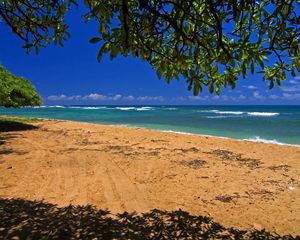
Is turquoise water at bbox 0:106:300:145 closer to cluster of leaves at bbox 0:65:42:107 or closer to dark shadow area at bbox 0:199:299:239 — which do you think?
cluster of leaves at bbox 0:65:42:107

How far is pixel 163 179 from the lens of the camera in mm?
7730

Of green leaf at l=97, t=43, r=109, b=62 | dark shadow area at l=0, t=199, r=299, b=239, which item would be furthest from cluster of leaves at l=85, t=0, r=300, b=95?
dark shadow area at l=0, t=199, r=299, b=239

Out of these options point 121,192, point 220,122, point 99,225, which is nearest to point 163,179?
point 121,192

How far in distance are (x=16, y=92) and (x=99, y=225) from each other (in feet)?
52.3

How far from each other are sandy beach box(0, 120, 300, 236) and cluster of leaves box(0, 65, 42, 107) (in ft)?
19.7

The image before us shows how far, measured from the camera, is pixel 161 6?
3.81 metres

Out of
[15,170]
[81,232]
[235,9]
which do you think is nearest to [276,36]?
[235,9]

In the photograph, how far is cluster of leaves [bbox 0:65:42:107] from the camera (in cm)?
1738

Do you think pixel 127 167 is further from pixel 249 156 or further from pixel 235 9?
pixel 235 9

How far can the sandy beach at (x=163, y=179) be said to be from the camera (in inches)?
235

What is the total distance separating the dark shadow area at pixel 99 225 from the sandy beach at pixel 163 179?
0.26 meters

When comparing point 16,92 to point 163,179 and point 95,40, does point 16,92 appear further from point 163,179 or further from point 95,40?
point 95,40

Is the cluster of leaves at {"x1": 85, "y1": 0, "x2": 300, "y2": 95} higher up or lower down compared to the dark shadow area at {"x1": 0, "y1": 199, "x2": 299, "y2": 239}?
higher up

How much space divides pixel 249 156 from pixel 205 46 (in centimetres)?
796
